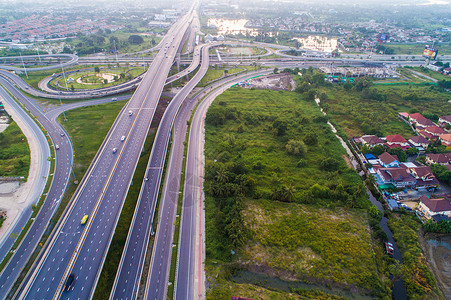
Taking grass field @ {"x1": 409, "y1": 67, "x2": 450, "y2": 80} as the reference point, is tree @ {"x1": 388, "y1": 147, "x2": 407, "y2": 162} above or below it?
→ below

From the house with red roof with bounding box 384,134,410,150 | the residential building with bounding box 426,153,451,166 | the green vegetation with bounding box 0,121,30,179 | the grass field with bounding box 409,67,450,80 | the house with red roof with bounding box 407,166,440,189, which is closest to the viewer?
the house with red roof with bounding box 407,166,440,189

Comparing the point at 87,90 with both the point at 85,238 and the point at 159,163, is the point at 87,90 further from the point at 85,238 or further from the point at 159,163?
the point at 85,238

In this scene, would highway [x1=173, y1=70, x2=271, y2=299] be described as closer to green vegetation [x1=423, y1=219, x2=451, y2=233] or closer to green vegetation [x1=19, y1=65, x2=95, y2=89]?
green vegetation [x1=423, y1=219, x2=451, y2=233]

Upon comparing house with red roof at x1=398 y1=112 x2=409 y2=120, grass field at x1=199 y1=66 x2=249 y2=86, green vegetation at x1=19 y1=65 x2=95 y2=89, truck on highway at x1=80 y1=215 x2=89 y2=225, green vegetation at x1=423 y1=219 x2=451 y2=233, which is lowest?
green vegetation at x1=423 y1=219 x2=451 y2=233

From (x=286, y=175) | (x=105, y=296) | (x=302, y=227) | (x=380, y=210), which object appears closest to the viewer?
(x=105, y=296)

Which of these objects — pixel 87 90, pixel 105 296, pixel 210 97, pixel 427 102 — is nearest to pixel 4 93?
pixel 87 90

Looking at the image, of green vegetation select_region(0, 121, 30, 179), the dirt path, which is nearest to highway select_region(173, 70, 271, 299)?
the dirt path

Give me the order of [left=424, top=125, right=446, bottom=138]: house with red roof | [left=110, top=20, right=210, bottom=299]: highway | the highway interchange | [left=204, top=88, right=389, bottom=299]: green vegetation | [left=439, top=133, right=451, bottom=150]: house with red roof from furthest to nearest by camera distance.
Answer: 1. [left=424, top=125, right=446, bottom=138]: house with red roof
2. [left=439, top=133, right=451, bottom=150]: house with red roof
3. [left=204, top=88, right=389, bottom=299]: green vegetation
4. [left=110, top=20, right=210, bottom=299]: highway
5. the highway interchange

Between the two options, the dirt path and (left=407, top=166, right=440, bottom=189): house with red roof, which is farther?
(left=407, top=166, right=440, bottom=189): house with red roof
